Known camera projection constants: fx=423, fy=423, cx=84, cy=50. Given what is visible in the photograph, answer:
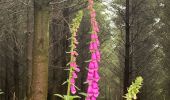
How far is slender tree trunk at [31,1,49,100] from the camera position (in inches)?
361

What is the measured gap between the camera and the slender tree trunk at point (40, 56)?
30.1ft

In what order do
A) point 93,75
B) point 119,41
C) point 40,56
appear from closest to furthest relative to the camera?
1. point 93,75
2. point 40,56
3. point 119,41

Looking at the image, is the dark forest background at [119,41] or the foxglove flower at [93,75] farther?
the dark forest background at [119,41]

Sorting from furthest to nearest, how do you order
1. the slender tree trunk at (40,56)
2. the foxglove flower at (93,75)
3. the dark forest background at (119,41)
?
1. the dark forest background at (119,41)
2. the slender tree trunk at (40,56)
3. the foxglove flower at (93,75)

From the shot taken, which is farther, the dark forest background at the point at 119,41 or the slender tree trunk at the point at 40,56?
the dark forest background at the point at 119,41

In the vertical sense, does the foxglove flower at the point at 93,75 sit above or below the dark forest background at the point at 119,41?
below

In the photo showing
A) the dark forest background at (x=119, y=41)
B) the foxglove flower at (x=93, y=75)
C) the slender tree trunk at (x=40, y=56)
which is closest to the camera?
the foxglove flower at (x=93, y=75)


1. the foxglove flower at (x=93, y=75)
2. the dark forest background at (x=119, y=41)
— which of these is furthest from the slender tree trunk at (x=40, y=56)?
the dark forest background at (x=119, y=41)

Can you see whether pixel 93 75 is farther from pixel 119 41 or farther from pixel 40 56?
pixel 119 41

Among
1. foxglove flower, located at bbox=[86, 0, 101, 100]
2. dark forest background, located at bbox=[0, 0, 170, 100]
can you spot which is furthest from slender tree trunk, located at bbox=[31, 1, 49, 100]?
dark forest background, located at bbox=[0, 0, 170, 100]

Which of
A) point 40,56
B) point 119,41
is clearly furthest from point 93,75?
point 119,41

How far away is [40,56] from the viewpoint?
924 centimetres

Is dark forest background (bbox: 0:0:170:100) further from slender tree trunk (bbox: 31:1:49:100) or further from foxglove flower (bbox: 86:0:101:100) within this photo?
foxglove flower (bbox: 86:0:101:100)

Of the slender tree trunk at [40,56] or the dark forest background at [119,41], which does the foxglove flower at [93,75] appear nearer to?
the slender tree trunk at [40,56]
